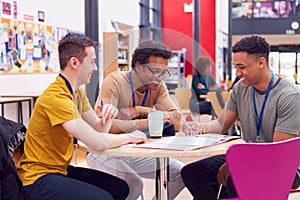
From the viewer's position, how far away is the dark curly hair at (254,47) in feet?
8.05

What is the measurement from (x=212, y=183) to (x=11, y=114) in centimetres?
400

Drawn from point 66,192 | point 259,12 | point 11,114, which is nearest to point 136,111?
point 66,192

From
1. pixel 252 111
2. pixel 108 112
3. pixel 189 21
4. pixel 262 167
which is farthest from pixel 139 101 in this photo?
pixel 189 21

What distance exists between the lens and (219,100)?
5.83 meters

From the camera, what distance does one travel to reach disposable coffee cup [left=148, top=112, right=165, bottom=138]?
2340 millimetres

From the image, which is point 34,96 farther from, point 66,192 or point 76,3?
point 66,192

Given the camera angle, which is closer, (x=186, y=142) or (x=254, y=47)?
(x=186, y=142)

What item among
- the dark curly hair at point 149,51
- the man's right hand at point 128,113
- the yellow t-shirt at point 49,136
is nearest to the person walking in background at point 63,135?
the yellow t-shirt at point 49,136

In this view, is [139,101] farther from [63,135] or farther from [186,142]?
[63,135]

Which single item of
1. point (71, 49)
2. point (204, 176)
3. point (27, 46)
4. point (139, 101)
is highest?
point (27, 46)

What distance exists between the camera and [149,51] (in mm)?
2617

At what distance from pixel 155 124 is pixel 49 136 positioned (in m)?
0.58

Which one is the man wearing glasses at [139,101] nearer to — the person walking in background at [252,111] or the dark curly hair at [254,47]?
the person walking in background at [252,111]

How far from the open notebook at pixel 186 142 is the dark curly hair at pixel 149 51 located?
509mm
